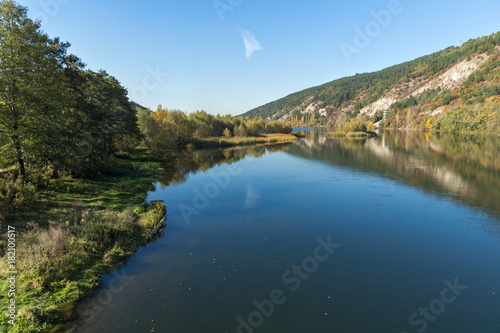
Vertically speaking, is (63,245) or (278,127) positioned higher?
(278,127)

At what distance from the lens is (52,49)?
90.2ft

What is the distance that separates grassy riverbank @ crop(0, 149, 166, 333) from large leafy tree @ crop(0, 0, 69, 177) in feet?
17.3

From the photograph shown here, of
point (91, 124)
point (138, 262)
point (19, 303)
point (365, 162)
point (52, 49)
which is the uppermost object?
point (52, 49)

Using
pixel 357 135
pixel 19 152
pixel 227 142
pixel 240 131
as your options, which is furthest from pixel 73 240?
pixel 357 135

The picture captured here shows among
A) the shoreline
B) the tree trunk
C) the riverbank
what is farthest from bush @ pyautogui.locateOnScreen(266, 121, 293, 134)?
the tree trunk

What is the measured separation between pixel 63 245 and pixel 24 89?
1553cm

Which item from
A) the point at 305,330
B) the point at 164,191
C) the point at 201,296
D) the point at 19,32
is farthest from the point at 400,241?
the point at 19,32

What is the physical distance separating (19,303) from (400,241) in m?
26.2

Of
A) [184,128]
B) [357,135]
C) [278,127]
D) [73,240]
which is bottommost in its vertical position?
[357,135]

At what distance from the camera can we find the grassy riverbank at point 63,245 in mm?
13125

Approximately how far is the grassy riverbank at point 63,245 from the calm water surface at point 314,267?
1.37 meters

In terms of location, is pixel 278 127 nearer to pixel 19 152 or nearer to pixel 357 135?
pixel 357 135

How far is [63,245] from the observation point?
56.2ft

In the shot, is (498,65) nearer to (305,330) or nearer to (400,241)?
(400,241)
